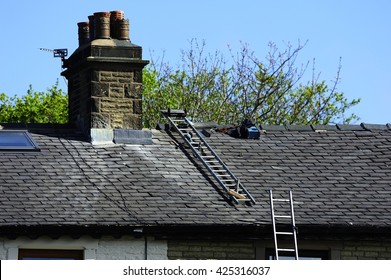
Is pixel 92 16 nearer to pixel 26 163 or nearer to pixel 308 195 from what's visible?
pixel 26 163

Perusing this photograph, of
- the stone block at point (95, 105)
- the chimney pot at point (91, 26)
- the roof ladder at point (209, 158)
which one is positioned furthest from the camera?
the chimney pot at point (91, 26)

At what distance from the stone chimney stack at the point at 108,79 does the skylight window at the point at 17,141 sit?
3.79 feet

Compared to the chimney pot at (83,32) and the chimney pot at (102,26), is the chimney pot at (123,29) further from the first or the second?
the chimney pot at (83,32)

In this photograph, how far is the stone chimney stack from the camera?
25312 millimetres

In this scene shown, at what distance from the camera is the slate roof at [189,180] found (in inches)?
864

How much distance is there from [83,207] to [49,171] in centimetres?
143

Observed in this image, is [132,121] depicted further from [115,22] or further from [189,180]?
[189,180]

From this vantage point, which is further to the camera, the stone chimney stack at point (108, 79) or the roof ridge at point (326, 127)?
the roof ridge at point (326, 127)

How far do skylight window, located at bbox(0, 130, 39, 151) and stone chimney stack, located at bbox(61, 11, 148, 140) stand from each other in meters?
1.15

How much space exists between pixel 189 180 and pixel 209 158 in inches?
45.0

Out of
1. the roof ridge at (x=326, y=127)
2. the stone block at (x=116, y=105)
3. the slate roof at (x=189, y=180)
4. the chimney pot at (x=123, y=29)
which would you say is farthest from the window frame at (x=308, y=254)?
the chimney pot at (x=123, y=29)

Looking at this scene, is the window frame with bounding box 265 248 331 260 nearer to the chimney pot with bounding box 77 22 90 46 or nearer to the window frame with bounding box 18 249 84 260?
the window frame with bounding box 18 249 84 260

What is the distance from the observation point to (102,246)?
21.7 m

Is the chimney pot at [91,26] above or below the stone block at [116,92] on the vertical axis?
above
